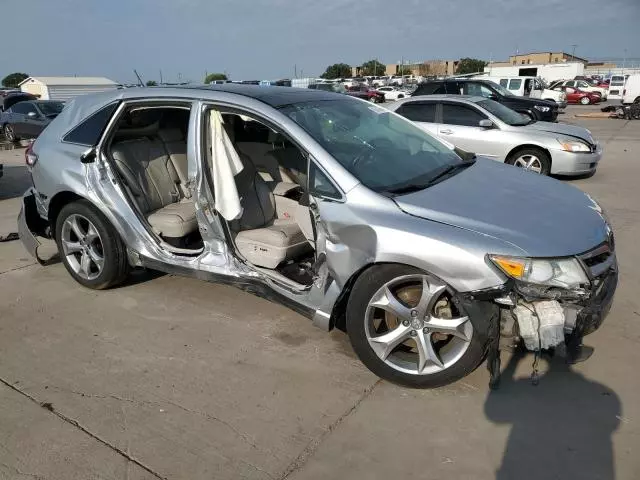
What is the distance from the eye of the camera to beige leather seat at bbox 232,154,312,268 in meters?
3.62

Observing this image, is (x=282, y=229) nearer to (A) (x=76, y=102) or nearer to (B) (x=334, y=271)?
(B) (x=334, y=271)

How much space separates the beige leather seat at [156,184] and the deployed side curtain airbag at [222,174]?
2.09 feet

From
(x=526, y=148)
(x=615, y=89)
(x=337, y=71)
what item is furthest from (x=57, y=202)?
(x=337, y=71)

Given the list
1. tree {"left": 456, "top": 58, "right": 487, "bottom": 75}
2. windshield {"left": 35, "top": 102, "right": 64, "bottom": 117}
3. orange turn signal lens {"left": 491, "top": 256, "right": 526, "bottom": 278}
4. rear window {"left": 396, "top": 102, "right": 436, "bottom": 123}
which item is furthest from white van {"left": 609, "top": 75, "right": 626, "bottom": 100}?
tree {"left": 456, "top": 58, "right": 487, "bottom": 75}

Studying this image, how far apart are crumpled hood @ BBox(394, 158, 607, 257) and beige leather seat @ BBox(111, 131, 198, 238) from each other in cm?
197

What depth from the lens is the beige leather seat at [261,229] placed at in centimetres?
362

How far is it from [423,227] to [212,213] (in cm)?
158

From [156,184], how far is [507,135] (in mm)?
6575

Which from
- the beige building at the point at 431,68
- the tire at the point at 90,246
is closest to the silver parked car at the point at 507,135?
the tire at the point at 90,246

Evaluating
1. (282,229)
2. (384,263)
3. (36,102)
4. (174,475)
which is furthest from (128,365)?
(36,102)

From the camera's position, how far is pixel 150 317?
398cm

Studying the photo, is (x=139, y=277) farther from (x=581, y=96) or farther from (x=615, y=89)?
(x=615, y=89)

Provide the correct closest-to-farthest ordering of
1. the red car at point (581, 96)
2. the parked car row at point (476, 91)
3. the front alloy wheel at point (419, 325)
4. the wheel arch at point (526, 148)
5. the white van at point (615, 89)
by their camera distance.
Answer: the front alloy wheel at point (419, 325) → the wheel arch at point (526, 148) → the parked car row at point (476, 91) → the red car at point (581, 96) → the white van at point (615, 89)

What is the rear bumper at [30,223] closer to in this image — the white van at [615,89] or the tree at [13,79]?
the white van at [615,89]
